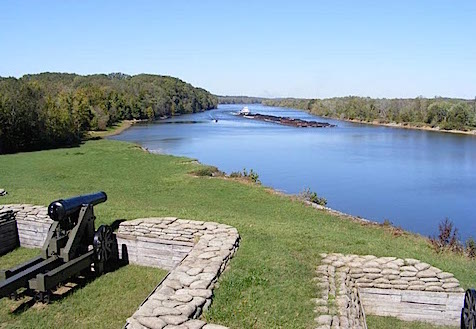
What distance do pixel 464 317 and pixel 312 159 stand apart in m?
24.6

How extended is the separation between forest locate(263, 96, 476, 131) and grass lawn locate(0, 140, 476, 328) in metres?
50.7

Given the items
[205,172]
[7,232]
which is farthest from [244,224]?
[205,172]

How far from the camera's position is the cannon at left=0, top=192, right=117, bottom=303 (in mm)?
5414

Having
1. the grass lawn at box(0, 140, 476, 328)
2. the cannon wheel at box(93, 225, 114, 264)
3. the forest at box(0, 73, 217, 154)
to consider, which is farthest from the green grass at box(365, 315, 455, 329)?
the forest at box(0, 73, 217, 154)

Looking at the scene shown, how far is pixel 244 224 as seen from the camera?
322 inches

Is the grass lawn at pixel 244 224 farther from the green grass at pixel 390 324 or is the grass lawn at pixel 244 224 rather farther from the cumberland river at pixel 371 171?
the cumberland river at pixel 371 171

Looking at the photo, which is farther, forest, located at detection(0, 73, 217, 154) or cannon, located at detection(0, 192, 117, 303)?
forest, located at detection(0, 73, 217, 154)

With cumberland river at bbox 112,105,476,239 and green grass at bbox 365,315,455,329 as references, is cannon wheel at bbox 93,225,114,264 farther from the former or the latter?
cumberland river at bbox 112,105,476,239

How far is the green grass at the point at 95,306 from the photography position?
17.0ft

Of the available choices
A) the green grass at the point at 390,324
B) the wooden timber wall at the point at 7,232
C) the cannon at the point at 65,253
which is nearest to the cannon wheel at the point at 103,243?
the cannon at the point at 65,253

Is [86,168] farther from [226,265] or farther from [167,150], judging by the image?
[226,265]

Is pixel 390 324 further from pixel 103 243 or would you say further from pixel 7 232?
pixel 7 232

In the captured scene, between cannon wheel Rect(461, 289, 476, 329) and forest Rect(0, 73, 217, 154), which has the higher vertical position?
forest Rect(0, 73, 217, 154)

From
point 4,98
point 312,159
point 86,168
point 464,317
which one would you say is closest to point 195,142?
point 312,159
